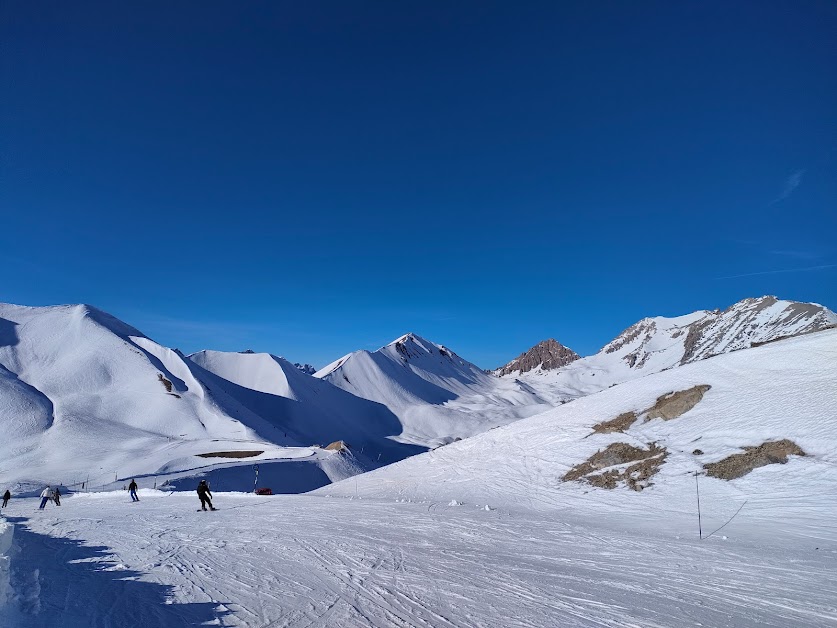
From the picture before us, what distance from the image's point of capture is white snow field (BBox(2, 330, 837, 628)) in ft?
22.1

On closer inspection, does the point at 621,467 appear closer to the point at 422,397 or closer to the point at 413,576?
the point at 413,576

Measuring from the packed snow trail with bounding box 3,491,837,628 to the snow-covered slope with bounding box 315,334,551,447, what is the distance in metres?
92.5

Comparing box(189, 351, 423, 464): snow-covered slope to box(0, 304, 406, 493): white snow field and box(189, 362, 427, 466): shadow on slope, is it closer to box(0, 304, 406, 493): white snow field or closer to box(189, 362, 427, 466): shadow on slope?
box(189, 362, 427, 466): shadow on slope

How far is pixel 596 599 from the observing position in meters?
7.24

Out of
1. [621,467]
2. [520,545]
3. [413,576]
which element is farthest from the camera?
[621,467]

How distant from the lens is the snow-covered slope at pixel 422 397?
121m

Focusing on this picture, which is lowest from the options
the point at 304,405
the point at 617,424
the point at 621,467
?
the point at 621,467

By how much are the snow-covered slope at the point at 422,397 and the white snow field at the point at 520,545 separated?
276ft

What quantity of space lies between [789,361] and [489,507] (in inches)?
700

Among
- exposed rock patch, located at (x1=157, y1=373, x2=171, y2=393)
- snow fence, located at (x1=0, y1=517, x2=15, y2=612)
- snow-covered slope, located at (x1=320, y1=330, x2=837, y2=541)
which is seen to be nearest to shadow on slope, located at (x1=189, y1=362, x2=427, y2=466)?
exposed rock patch, located at (x1=157, y1=373, x2=171, y2=393)

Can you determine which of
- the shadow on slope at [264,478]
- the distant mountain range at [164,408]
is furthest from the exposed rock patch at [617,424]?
the shadow on slope at [264,478]

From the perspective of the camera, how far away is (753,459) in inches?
679

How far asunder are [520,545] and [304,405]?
100m

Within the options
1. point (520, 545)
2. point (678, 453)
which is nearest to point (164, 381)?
point (678, 453)
